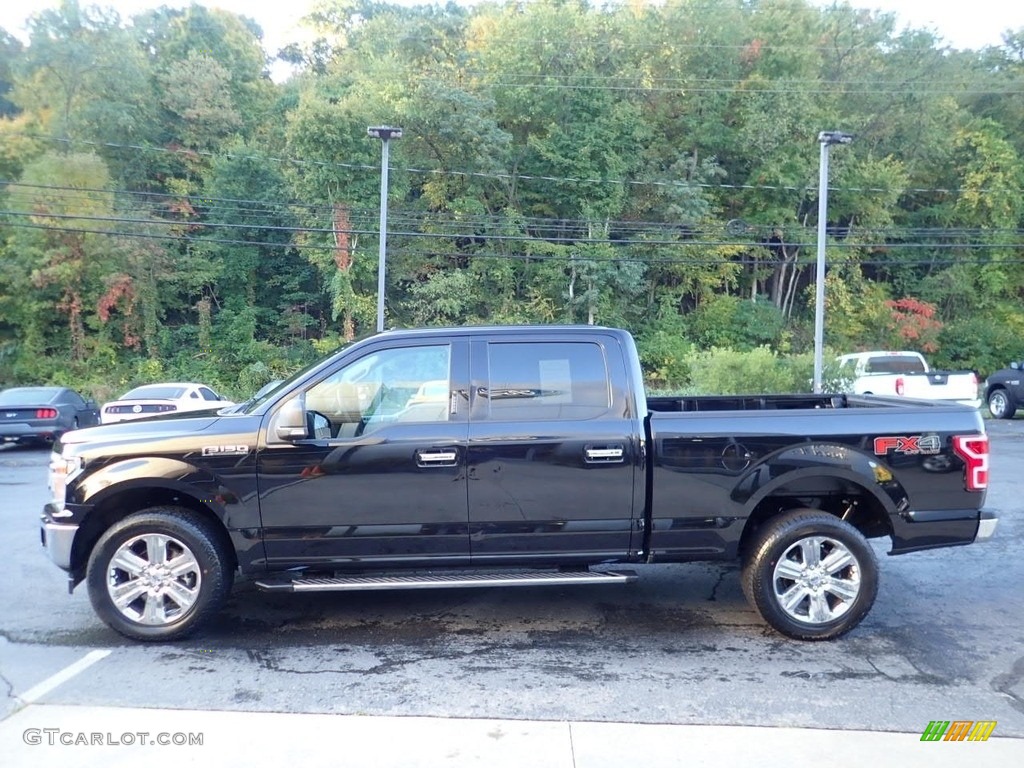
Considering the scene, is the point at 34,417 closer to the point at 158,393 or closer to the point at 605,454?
the point at 158,393

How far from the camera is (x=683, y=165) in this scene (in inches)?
→ 1437

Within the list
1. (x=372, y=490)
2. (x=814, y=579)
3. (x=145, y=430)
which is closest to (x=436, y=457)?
(x=372, y=490)

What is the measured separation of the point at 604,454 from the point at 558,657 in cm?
124

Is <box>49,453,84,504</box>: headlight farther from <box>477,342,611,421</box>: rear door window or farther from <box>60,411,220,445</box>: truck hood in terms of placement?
<box>477,342,611,421</box>: rear door window

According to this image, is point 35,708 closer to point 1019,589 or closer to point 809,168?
point 1019,589

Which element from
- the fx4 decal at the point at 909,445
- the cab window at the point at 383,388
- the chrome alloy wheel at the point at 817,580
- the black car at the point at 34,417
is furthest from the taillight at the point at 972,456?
the black car at the point at 34,417

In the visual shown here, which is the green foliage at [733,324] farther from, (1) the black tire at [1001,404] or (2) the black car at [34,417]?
(2) the black car at [34,417]

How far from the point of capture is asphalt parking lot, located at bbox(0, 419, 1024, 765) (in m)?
4.32

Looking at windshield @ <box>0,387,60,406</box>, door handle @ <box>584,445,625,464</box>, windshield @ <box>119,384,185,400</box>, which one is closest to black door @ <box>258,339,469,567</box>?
door handle @ <box>584,445,625,464</box>

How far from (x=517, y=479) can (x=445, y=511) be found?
484 mm

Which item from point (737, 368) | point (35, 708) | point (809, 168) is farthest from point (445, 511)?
point (809, 168)

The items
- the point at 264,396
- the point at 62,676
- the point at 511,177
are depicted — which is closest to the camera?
the point at 62,676

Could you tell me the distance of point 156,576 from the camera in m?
5.22

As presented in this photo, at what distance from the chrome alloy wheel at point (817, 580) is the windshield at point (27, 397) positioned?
52.2 ft
